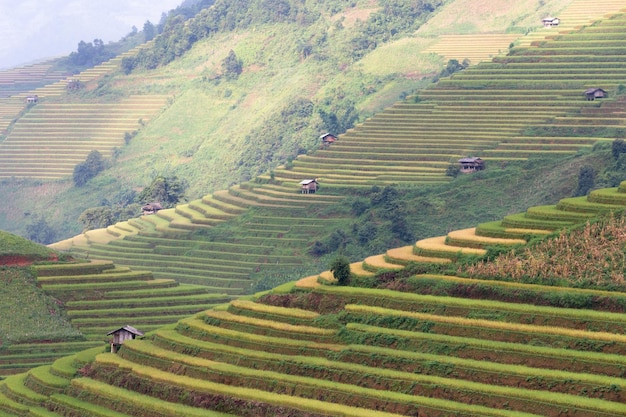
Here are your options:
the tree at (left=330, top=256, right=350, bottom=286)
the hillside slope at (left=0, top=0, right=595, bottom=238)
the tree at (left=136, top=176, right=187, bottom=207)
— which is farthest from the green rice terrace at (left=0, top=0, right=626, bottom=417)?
the hillside slope at (left=0, top=0, right=595, bottom=238)

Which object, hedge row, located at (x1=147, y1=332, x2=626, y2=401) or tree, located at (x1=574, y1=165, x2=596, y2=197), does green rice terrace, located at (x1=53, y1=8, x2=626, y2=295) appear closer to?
tree, located at (x1=574, y1=165, x2=596, y2=197)

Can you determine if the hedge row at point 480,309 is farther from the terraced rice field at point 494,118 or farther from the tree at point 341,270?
the terraced rice field at point 494,118

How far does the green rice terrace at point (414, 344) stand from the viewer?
32.2m

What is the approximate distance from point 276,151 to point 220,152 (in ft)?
24.8

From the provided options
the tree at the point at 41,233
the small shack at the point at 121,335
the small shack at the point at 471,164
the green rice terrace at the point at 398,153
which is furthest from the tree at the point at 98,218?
the small shack at the point at 121,335

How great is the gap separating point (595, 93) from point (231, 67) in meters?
51.0

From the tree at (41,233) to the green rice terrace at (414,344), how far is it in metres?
56.4

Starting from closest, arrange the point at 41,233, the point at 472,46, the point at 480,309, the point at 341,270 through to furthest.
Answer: the point at 480,309 → the point at 341,270 → the point at 41,233 → the point at 472,46

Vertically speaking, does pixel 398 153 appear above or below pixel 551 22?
below

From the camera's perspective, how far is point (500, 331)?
34.4 metres

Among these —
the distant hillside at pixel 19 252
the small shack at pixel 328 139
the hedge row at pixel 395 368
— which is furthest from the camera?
the small shack at pixel 328 139

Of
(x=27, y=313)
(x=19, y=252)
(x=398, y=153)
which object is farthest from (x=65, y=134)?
(x=27, y=313)

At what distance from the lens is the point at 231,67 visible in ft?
396

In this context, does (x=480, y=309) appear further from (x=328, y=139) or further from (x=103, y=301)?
(x=328, y=139)
